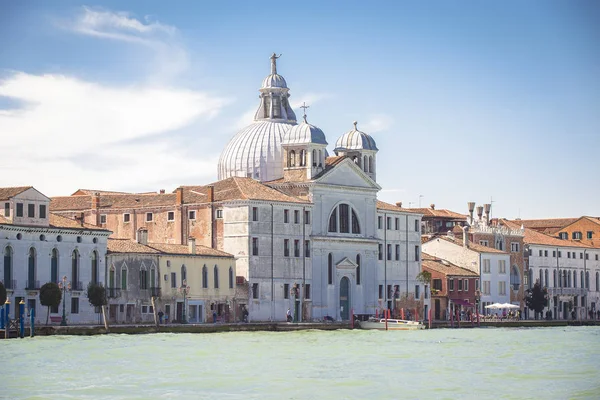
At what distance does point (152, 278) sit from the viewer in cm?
6469

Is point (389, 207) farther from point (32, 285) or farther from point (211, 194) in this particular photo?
point (32, 285)

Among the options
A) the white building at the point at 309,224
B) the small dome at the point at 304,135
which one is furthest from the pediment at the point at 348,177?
the small dome at the point at 304,135

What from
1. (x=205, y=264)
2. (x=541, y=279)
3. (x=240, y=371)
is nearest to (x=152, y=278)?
(x=205, y=264)

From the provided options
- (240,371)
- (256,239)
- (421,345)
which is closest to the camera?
(240,371)

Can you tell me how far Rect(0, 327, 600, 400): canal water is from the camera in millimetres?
36125

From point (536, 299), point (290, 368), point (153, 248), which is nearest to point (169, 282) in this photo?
point (153, 248)

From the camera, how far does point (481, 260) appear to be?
88500 mm

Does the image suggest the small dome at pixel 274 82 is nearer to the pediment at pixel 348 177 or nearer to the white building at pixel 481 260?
the pediment at pixel 348 177

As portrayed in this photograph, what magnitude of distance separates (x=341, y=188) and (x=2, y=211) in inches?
871

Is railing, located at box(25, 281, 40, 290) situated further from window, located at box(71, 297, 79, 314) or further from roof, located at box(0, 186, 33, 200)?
roof, located at box(0, 186, 33, 200)

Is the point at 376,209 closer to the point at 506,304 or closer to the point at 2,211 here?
the point at 506,304

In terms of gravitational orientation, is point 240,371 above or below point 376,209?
below

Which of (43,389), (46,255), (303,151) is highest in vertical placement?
(303,151)

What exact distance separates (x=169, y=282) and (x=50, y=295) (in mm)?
8476
